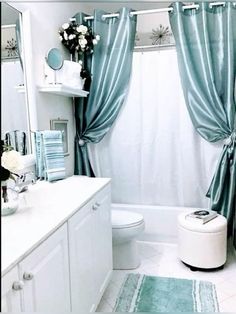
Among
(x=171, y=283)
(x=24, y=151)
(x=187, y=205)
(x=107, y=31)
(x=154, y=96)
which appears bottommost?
(x=171, y=283)

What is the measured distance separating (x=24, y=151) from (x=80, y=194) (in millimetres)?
532

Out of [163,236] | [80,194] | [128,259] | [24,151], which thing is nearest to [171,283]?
[128,259]

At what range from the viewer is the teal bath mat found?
163cm

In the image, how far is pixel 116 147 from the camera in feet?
8.15

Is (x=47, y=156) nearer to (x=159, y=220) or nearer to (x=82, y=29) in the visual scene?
(x=82, y=29)

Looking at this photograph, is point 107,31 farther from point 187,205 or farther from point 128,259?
point 128,259

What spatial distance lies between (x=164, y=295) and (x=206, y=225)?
556mm

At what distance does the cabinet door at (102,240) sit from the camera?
1556mm

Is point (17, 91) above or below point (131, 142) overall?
above

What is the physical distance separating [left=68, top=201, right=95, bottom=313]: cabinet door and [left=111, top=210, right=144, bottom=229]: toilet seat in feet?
1.60

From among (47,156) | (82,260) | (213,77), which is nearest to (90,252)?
(82,260)

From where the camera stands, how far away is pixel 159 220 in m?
2.50

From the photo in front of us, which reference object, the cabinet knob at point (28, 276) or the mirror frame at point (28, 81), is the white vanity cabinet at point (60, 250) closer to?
the cabinet knob at point (28, 276)

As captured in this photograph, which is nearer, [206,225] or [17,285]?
[17,285]
